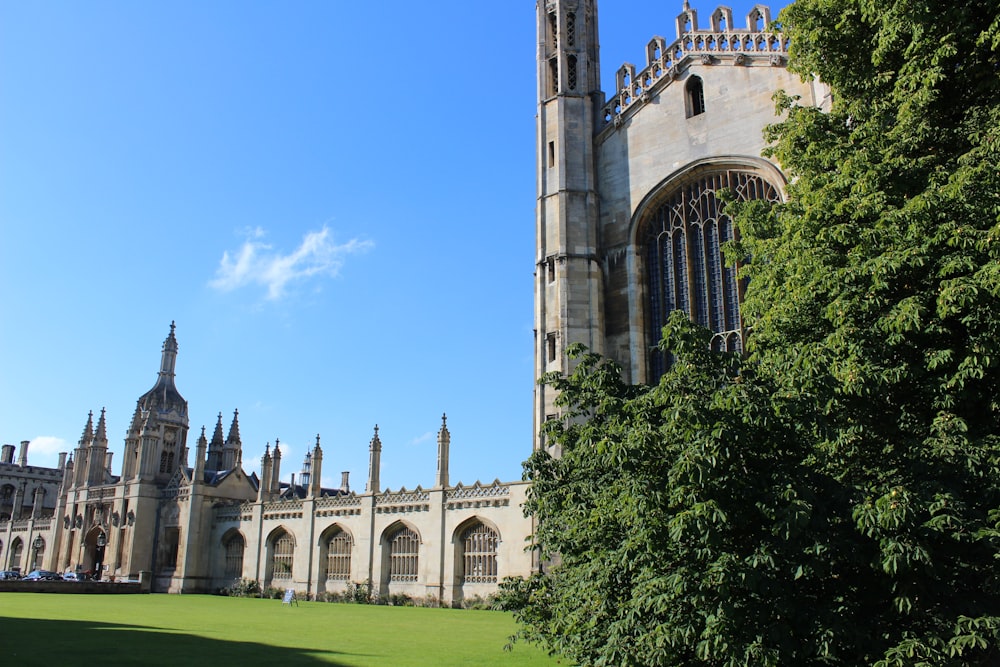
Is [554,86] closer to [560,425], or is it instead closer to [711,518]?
[560,425]

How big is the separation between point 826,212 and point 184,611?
68.4ft

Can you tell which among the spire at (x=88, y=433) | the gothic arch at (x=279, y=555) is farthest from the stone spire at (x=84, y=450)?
the gothic arch at (x=279, y=555)

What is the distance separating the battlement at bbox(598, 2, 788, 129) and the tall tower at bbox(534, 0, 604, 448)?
104 cm

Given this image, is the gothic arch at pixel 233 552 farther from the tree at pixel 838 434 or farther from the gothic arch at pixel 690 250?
the tree at pixel 838 434

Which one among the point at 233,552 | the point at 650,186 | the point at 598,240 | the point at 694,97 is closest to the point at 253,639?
the point at 598,240

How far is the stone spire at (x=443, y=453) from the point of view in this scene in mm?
30062

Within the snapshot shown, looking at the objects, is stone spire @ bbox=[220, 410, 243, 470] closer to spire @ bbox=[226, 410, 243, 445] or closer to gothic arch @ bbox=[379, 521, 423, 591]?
spire @ bbox=[226, 410, 243, 445]

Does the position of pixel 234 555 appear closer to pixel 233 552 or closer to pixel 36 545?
pixel 233 552

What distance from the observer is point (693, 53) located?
84.2 feet

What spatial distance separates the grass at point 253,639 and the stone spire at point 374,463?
10.3 meters

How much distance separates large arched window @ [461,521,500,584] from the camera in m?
27.9

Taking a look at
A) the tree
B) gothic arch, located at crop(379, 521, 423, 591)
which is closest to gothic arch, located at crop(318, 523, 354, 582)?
gothic arch, located at crop(379, 521, 423, 591)

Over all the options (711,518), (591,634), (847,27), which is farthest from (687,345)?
(847,27)

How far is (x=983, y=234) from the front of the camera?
961 cm
